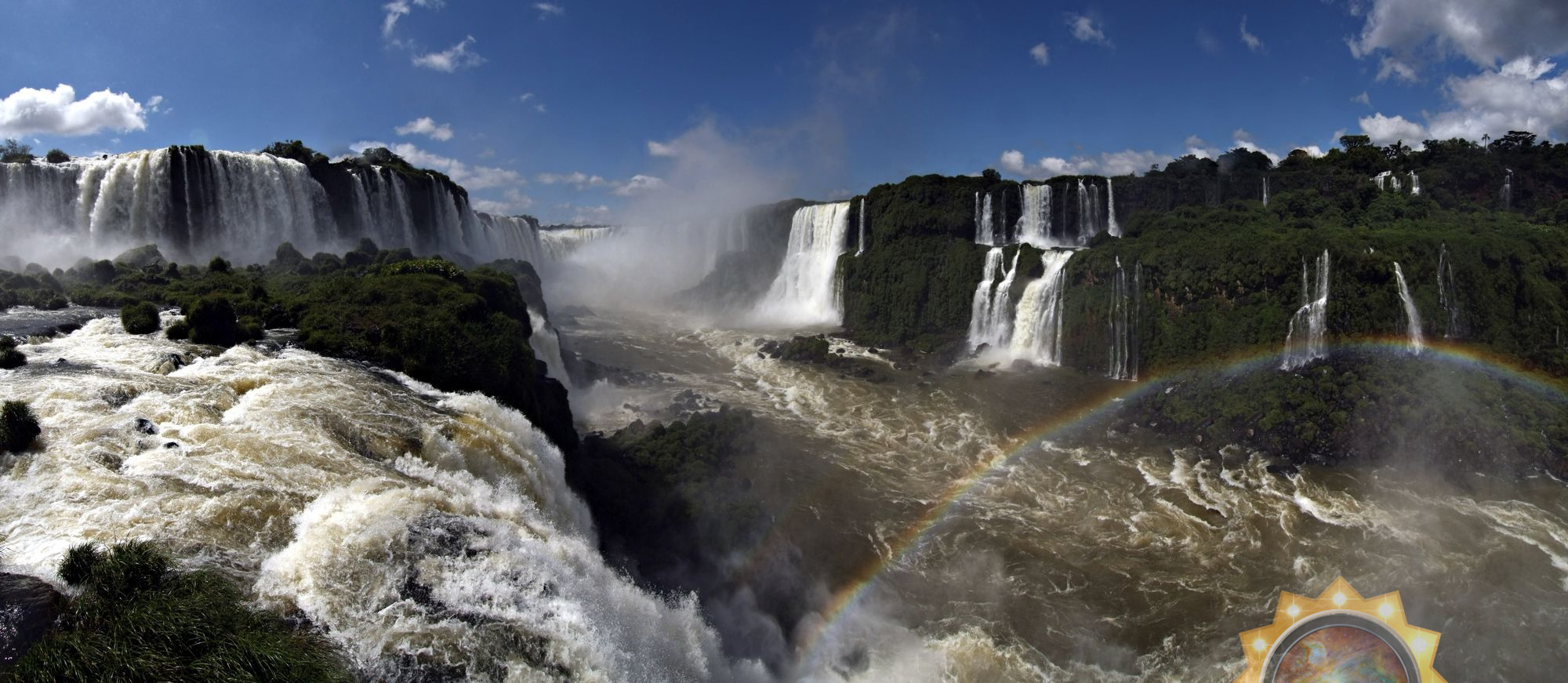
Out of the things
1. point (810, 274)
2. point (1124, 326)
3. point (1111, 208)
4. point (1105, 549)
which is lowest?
point (1105, 549)

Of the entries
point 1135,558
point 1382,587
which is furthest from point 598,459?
point 1382,587

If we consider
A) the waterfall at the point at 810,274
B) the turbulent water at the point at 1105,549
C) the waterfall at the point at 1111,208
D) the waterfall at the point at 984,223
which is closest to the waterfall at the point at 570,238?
the waterfall at the point at 810,274

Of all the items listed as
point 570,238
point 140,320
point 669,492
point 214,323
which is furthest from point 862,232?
point 140,320

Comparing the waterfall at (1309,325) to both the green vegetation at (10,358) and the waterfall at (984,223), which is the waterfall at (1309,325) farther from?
the green vegetation at (10,358)

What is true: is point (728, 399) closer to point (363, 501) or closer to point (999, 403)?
point (999, 403)

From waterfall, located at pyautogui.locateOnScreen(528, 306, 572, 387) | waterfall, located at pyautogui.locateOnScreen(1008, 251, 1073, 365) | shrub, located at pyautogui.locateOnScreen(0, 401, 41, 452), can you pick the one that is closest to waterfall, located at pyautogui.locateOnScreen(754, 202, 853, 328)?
waterfall, located at pyautogui.locateOnScreen(1008, 251, 1073, 365)

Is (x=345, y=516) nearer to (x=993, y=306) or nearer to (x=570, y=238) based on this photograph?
(x=993, y=306)

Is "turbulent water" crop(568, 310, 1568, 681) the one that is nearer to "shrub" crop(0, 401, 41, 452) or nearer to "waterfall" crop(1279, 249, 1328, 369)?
"waterfall" crop(1279, 249, 1328, 369)
